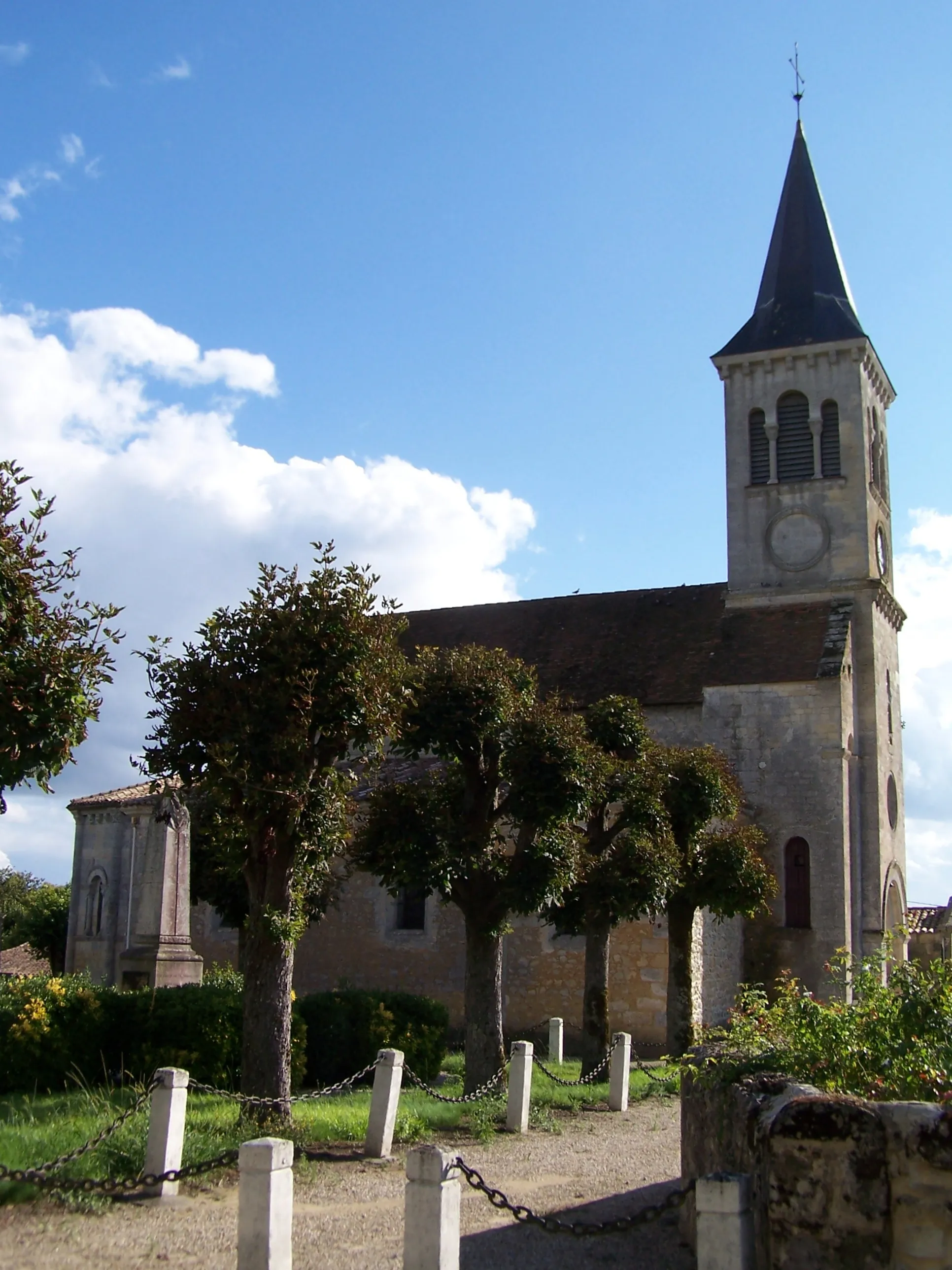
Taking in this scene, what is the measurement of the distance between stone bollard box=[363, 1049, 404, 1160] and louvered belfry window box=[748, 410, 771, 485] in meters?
20.6

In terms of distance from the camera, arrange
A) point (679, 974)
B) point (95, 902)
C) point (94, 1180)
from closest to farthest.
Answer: point (94, 1180), point (679, 974), point (95, 902)

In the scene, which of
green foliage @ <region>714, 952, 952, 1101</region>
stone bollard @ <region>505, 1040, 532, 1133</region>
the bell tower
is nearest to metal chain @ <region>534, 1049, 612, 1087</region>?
stone bollard @ <region>505, 1040, 532, 1133</region>

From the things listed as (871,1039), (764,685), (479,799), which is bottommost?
(871,1039)

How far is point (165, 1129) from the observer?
785 cm

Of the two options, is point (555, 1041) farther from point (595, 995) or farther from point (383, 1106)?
point (383, 1106)

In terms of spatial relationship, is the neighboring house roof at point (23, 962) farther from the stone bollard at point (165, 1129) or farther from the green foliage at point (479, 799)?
the stone bollard at point (165, 1129)

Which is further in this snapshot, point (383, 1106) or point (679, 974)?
point (679, 974)

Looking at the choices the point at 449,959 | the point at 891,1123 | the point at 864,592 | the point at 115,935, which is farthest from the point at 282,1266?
the point at 864,592

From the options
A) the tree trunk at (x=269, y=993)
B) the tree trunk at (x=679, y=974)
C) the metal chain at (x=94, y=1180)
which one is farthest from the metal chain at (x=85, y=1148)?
the tree trunk at (x=679, y=974)

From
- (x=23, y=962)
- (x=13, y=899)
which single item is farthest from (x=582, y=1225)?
(x=13, y=899)

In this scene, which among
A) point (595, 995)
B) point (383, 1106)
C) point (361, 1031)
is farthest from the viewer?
point (595, 995)

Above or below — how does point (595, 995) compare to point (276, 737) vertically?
below

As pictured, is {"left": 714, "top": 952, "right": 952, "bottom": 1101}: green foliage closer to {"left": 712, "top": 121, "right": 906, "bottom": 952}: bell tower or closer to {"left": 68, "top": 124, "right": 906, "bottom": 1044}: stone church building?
{"left": 68, "top": 124, "right": 906, "bottom": 1044}: stone church building

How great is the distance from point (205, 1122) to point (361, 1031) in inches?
184
